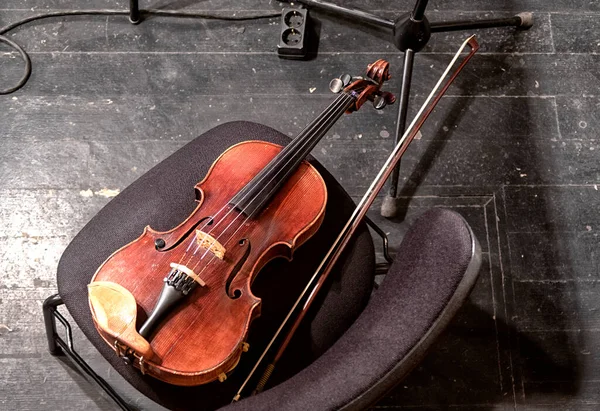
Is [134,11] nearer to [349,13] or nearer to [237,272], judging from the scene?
[349,13]

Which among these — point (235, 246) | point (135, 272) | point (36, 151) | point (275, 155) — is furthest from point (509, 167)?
→ point (36, 151)

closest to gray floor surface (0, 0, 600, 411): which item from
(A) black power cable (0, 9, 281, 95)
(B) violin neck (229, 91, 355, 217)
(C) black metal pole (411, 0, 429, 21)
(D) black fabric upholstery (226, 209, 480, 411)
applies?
(A) black power cable (0, 9, 281, 95)

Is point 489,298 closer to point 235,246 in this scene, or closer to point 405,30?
point 405,30

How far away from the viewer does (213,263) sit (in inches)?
45.8

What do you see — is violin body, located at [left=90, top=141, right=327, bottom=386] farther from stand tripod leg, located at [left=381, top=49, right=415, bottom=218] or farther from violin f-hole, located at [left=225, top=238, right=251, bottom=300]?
stand tripod leg, located at [left=381, top=49, right=415, bottom=218]

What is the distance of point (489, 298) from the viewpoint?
1767 mm

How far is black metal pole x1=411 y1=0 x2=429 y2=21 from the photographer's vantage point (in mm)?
1588

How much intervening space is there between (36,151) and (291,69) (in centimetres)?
74

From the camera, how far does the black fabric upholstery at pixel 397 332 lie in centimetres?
90

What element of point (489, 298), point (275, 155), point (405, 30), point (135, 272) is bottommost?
point (489, 298)

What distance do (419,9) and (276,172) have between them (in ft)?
2.13

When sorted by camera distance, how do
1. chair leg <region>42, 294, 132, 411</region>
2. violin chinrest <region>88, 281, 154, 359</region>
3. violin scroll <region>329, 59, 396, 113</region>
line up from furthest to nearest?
chair leg <region>42, 294, 132, 411</region> → violin scroll <region>329, 59, 396, 113</region> → violin chinrest <region>88, 281, 154, 359</region>

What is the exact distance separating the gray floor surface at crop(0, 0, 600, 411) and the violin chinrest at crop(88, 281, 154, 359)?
618mm

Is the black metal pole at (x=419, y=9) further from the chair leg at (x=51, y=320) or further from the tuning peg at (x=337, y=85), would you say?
the chair leg at (x=51, y=320)
